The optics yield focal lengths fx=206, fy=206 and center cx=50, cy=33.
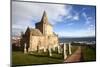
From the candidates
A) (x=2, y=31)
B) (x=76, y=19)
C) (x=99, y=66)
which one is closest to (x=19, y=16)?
(x=2, y=31)

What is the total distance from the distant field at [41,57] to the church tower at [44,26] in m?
0.27

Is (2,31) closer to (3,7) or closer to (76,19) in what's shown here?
(3,7)

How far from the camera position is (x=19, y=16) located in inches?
98.7

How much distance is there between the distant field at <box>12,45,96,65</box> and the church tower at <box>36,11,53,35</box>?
272 mm

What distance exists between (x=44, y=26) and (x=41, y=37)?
15 cm

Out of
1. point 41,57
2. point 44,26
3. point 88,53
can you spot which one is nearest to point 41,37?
point 44,26

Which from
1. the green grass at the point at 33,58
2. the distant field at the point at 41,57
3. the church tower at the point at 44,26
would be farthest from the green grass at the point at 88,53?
the church tower at the point at 44,26

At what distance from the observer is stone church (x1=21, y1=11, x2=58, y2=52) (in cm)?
256

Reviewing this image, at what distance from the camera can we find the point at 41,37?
263cm

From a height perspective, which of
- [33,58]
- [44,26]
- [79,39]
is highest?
[44,26]

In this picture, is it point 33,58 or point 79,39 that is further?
point 79,39

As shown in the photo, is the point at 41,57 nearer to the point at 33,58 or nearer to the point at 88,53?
the point at 33,58

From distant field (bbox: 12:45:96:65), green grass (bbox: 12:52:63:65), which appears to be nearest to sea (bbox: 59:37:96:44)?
distant field (bbox: 12:45:96:65)

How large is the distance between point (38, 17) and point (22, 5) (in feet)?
0.82
